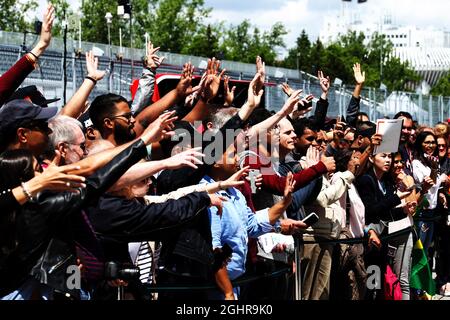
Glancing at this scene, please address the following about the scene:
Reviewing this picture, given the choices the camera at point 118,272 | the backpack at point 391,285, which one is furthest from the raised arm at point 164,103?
the backpack at point 391,285

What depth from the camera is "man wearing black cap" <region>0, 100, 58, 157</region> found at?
6332mm

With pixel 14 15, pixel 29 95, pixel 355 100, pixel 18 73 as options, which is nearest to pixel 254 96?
pixel 29 95

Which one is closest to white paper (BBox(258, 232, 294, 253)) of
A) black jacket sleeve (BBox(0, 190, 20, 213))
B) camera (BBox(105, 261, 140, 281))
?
camera (BBox(105, 261, 140, 281))

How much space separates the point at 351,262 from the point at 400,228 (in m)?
1.17

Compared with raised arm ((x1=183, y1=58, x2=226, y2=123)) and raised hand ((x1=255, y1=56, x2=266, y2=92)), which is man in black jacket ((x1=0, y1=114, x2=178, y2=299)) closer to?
raised arm ((x1=183, y1=58, x2=226, y2=123))

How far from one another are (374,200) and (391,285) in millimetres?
905

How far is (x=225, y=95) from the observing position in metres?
9.45

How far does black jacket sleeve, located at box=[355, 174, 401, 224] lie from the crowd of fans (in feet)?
0.05

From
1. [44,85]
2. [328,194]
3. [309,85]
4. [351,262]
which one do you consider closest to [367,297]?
[351,262]

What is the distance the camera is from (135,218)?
245 inches

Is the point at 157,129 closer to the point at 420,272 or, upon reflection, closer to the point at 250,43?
the point at 420,272

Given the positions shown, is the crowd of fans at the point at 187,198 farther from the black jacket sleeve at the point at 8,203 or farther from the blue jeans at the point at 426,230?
the blue jeans at the point at 426,230
